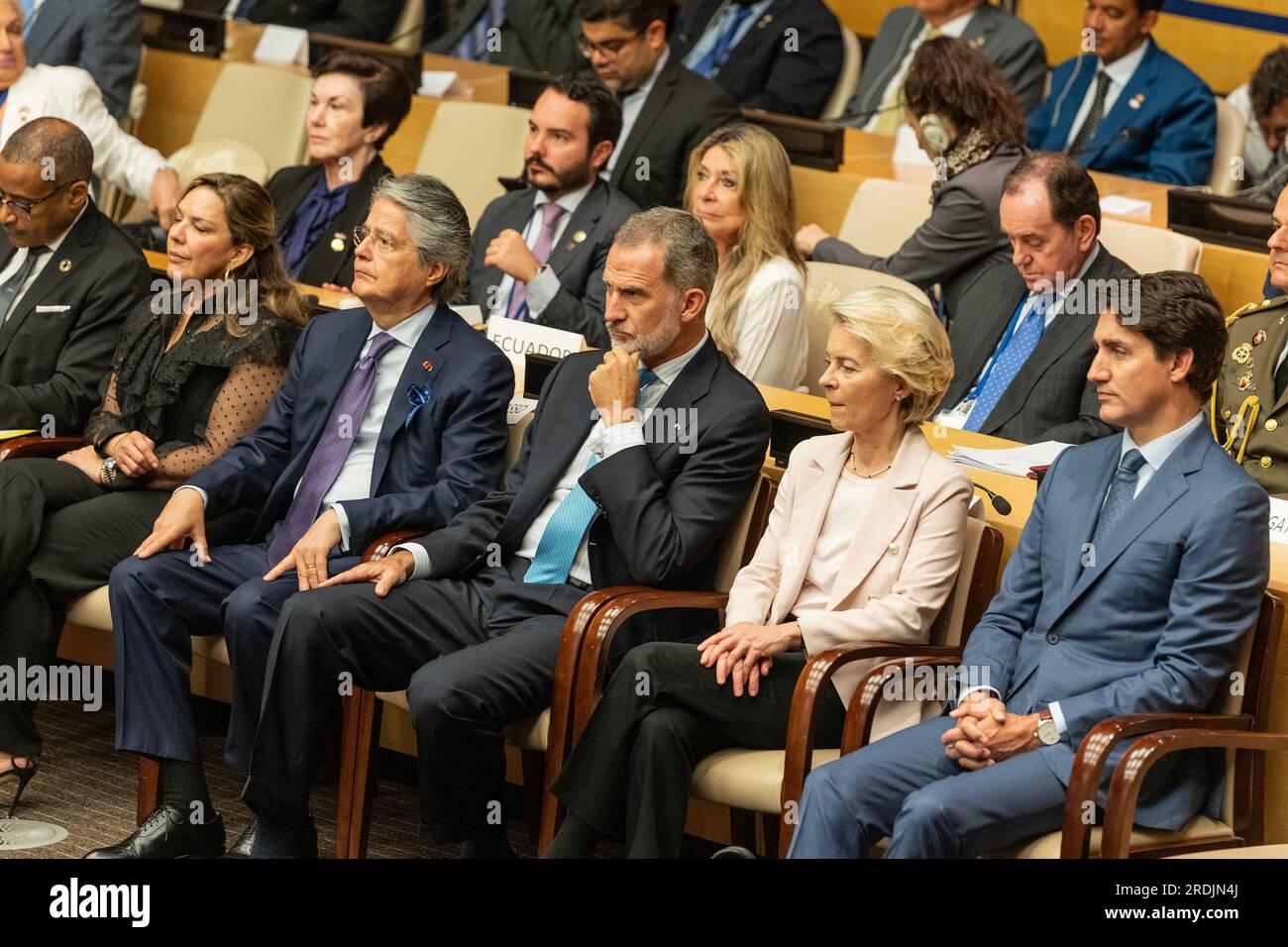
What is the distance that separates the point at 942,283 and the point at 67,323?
2.21 meters

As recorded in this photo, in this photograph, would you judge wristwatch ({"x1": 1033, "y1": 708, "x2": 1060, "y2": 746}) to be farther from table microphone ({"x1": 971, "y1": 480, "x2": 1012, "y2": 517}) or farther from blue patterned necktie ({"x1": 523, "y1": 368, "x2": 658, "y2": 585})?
blue patterned necktie ({"x1": 523, "y1": 368, "x2": 658, "y2": 585})

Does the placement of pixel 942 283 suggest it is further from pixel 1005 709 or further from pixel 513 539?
pixel 1005 709

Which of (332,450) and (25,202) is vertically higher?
(25,202)

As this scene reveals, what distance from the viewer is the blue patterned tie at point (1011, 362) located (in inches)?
158

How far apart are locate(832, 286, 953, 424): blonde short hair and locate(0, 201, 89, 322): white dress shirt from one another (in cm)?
200

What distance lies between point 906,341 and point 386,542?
1.09 metres

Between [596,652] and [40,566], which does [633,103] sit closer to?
[40,566]

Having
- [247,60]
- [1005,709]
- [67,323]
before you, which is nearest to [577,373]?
[1005,709]

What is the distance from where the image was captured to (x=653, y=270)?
10.9ft

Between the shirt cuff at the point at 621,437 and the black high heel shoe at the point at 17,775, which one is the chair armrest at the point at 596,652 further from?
the black high heel shoe at the point at 17,775

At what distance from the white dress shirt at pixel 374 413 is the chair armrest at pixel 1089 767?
1599 mm

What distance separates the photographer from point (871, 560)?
305 centimetres

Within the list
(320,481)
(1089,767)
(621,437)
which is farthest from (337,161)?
(1089,767)

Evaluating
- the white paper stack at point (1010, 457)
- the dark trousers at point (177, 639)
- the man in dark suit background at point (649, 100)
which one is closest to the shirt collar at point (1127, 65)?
the man in dark suit background at point (649, 100)
